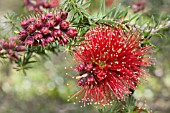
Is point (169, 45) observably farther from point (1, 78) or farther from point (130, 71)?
point (1, 78)

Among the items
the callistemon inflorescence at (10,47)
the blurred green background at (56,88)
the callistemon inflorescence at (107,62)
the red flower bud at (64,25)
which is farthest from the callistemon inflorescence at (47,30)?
the blurred green background at (56,88)

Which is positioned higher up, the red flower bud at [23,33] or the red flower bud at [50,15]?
the red flower bud at [50,15]

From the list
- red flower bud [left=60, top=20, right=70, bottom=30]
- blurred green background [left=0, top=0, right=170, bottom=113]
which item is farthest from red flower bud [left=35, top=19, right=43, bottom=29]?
blurred green background [left=0, top=0, right=170, bottom=113]

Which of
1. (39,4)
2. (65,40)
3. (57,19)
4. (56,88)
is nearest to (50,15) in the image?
(57,19)

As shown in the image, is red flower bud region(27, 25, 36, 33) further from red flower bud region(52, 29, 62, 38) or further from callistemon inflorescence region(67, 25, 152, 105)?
callistemon inflorescence region(67, 25, 152, 105)

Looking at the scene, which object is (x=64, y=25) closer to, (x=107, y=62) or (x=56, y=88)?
(x=107, y=62)

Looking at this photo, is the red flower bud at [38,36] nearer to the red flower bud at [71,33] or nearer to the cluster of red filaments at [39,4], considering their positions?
the red flower bud at [71,33]
